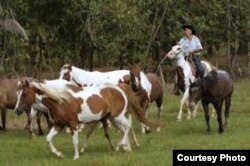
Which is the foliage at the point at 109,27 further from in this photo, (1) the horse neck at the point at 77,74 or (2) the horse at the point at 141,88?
(2) the horse at the point at 141,88

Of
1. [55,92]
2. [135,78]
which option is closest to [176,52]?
[135,78]

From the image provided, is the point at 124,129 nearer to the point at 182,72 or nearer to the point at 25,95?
the point at 25,95

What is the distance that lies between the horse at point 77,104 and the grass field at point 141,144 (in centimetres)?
52

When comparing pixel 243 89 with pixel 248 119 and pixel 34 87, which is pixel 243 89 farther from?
pixel 34 87

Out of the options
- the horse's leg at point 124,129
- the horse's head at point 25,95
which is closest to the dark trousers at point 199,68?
the horse's leg at point 124,129

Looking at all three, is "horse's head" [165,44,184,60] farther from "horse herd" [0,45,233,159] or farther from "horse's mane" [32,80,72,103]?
"horse's mane" [32,80,72,103]

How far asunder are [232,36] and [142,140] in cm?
2452

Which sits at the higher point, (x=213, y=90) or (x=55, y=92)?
(x=55, y=92)

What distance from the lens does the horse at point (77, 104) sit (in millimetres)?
11953

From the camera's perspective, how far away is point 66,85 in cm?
1272

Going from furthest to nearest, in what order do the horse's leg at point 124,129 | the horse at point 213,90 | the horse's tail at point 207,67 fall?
1. the horse's tail at point 207,67
2. the horse at point 213,90
3. the horse's leg at point 124,129

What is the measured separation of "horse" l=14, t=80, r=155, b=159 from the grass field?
0.52 meters

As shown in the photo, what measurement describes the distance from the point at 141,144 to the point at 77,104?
244cm

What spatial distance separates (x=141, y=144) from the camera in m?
13.9
